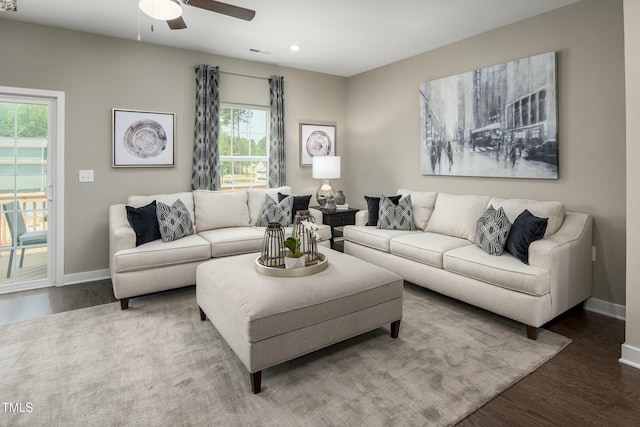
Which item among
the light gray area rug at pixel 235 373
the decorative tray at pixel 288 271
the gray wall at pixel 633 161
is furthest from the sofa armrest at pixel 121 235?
the gray wall at pixel 633 161

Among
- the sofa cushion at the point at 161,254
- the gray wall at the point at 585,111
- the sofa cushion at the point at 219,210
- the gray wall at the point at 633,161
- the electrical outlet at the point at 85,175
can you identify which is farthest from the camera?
the sofa cushion at the point at 219,210

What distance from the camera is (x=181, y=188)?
474 centimetres

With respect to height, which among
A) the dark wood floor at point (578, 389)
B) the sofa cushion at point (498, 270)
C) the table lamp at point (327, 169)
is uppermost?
the table lamp at point (327, 169)

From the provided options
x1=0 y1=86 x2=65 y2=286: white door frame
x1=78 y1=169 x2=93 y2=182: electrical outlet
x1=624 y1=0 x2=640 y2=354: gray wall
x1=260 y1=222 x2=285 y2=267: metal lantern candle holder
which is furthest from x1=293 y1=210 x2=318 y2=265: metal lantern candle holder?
x1=0 y1=86 x2=65 y2=286: white door frame

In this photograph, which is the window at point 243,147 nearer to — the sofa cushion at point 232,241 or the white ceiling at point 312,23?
the white ceiling at point 312,23

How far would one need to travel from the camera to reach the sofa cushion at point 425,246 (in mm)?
3495

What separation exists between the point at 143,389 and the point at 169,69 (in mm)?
3741

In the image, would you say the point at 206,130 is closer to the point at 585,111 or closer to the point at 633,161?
the point at 585,111

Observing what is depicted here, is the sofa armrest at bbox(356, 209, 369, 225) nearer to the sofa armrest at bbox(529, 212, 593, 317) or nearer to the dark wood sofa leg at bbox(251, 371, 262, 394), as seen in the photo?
the sofa armrest at bbox(529, 212, 593, 317)

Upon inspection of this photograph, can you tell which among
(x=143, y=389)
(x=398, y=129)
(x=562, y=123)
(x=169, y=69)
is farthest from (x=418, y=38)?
(x=143, y=389)

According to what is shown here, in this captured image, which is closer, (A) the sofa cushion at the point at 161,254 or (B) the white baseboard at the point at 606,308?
(B) the white baseboard at the point at 606,308

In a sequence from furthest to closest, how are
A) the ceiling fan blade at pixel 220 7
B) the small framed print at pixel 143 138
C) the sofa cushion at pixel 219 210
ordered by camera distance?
1. the sofa cushion at pixel 219 210
2. the small framed print at pixel 143 138
3. the ceiling fan blade at pixel 220 7

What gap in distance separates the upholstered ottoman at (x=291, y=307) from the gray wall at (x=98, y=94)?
210cm

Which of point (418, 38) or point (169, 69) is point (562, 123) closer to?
point (418, 38)
